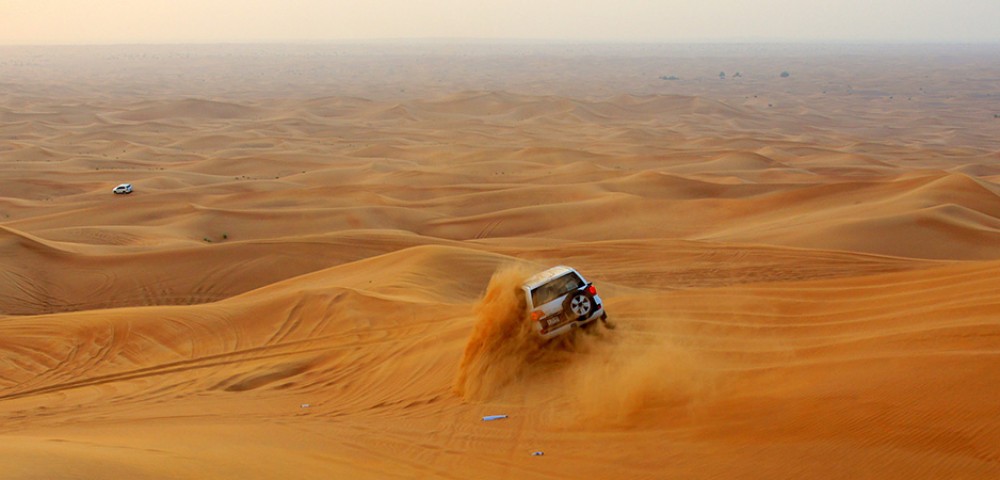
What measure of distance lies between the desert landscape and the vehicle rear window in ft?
1.01

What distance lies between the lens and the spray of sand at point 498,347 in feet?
31.3

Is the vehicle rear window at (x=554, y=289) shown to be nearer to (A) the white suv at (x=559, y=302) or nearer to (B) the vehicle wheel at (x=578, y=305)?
(A) the white suv at (x=559, y=302)

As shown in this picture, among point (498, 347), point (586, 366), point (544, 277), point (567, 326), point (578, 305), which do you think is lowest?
point (586, 366)

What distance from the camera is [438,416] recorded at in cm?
904

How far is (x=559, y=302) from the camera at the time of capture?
9.88 m

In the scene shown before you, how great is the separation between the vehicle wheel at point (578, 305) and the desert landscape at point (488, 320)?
1.08ft

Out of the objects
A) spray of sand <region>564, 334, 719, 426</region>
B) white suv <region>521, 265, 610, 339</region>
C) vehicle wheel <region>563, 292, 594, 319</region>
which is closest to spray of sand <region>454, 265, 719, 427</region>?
spray of sand <region>564, 334, 719, 426</region>

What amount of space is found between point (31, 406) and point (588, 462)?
792 cm

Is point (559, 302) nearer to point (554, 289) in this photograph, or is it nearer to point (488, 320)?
point (554, 289)

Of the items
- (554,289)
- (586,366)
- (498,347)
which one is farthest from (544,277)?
(586,366)

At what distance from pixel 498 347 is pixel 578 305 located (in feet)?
3.67

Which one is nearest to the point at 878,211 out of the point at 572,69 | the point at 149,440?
the point at 149,440

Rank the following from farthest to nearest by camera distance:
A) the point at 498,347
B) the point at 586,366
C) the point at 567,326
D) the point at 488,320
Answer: the point at 488,320 → the point at 567,326 → the point at 498,347 → the point at 586,366

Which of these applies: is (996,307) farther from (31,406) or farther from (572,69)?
(572,69)
